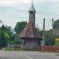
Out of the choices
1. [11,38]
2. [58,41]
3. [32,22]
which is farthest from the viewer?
[11,38]

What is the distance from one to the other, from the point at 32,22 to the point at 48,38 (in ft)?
20.8

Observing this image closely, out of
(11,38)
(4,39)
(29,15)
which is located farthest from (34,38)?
(11,38)

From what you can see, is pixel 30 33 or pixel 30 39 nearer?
pixel 30 39

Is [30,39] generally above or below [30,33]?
below

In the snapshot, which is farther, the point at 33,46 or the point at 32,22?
the point at 32,22

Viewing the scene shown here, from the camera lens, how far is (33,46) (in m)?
100

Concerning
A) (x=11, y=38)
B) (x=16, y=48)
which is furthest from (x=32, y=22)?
(x=11, y=38)

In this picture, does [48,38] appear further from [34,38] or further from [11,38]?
[11,38]

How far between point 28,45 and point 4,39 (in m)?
40.7

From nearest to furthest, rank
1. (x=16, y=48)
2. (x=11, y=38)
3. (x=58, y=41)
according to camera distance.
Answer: (x=58, y=41) < (x=16, y=48) < (x=11, y=38)

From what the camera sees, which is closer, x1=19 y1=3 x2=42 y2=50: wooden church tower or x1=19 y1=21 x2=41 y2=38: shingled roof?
x1=19 y1=3 x2=42 y2=50: wooden church tower

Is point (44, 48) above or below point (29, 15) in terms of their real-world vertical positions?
below

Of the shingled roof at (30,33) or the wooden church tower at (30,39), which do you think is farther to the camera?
the shingled roof at (30,33)

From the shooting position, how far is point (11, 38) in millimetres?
169375
